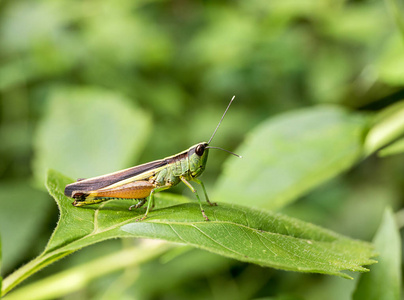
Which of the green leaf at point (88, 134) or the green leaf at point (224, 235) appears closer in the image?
the green leaf at point (224, 235)

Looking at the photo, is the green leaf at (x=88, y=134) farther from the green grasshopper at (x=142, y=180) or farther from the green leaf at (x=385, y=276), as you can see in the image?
the green leaf at (x=385, y=276)

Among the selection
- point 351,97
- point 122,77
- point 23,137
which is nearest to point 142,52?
point 122,77

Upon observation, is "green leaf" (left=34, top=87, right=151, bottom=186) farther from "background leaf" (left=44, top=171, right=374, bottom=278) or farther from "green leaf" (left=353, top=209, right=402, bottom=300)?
"green leaf" (left=353, top=209, right=402, bottom=300)

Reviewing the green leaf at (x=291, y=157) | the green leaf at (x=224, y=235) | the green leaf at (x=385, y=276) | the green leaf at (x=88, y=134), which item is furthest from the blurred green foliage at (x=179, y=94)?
the green leaf at (x=385, y=276)

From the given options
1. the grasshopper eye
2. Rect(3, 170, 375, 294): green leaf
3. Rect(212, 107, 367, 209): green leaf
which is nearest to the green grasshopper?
the grasshopper eye

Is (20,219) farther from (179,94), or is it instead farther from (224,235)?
(224,235)

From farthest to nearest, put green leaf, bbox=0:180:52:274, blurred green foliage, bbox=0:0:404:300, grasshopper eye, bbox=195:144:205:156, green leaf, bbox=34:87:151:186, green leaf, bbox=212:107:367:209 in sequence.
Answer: blurred green foliage, bbox=0:0:404:300, green leaf, bbox=0:180:52:274, green leaf, bbox=34:87:151:186, green leaf, bbox=212:107:367:209, grasshopper eye, bbox=195:144:205:156
